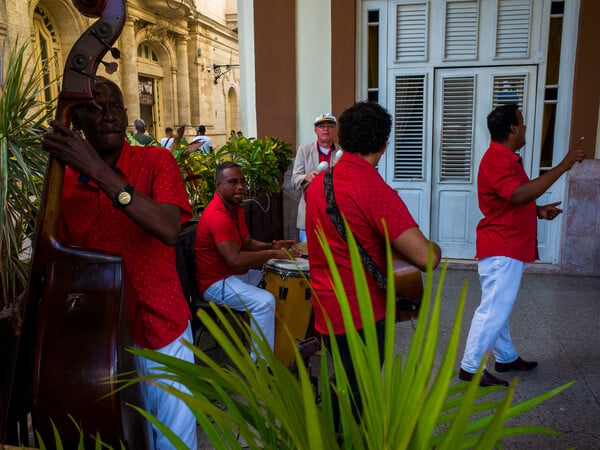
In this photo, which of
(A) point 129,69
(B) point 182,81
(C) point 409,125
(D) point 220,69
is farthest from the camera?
(D) point 220,69

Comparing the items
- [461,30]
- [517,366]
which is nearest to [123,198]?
[517,366]

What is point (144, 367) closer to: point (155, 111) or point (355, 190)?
point (355, 190)

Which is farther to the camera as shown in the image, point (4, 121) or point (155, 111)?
point (155, 111)

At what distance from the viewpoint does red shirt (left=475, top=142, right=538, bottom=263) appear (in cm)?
316

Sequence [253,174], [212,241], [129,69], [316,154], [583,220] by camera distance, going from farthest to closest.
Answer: [129,69]
[583,220]
[316,154]
[253,174]
[212,241]

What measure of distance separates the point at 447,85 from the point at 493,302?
366cm

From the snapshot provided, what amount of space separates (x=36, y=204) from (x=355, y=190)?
135cm

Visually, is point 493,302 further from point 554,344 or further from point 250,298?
point 250,298

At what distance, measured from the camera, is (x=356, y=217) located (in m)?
2.07

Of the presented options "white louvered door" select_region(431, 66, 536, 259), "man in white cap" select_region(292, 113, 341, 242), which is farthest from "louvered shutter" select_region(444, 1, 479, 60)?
"man in white cap" select_region(292, 113, 341, 242)

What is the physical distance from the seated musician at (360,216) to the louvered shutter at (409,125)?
164 inches

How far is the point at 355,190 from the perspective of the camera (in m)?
2.07

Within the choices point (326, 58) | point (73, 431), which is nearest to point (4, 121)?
point (73, 431)

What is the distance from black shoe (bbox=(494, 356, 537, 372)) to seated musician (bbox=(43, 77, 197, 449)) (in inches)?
102
